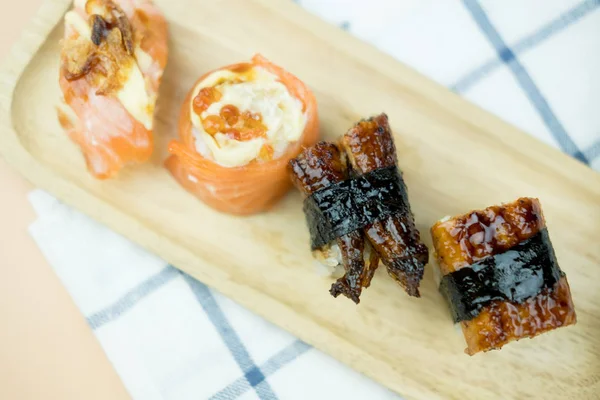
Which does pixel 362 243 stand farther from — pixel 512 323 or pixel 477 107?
pixel 477 107

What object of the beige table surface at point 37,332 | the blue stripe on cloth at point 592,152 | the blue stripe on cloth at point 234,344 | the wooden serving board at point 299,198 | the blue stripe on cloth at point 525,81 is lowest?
the beige table surface at point 37,332

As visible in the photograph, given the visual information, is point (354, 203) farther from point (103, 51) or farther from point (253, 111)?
point (103, 51)

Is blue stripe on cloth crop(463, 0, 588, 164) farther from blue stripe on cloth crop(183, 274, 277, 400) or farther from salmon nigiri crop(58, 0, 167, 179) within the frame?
blue stripe on cloth crop(183, 274, 277, 400)

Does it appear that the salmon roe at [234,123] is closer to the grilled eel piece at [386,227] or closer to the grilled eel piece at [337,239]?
the grilled eel piece at [337,239]

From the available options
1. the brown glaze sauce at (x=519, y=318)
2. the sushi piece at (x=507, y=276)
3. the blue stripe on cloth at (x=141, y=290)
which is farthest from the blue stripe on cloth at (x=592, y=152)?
the blue stripe on cloth at (x=141, y=290)

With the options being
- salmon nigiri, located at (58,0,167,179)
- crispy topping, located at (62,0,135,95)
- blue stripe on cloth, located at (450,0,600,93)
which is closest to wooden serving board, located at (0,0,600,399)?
salmon nigiri, located at (58,0,167,179)

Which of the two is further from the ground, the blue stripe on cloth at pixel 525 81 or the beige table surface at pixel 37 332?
the blue stripe on cloth at pixel 525 81

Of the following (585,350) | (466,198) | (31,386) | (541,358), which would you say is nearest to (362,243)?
(466,198)
